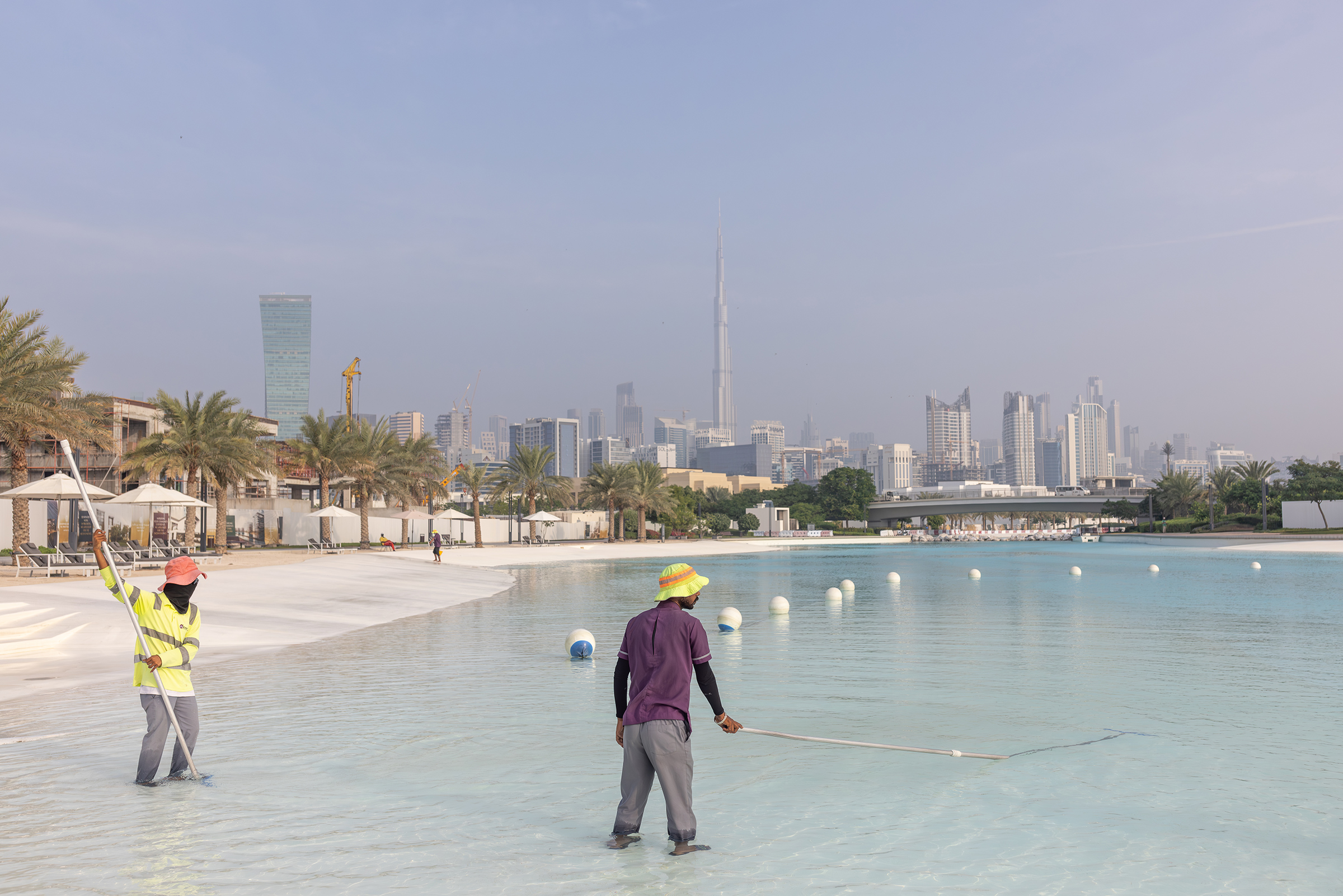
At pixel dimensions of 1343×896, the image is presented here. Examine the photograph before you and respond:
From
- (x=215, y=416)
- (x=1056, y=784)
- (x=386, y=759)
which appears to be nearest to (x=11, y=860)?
(x=386, y=759)

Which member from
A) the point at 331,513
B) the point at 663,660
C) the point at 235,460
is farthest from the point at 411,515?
the point at 663,660

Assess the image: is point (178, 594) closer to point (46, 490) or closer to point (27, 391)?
point (46, 490)

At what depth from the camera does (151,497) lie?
30203 millimetres

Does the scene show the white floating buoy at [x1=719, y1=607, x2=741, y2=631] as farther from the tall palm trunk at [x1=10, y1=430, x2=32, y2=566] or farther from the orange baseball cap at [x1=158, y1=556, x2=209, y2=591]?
the tall palm trunk at [x1=10, y1=430, x2=32, y2=566]

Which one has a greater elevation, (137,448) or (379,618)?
(137,448)

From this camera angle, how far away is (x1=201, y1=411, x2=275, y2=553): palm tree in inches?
1641

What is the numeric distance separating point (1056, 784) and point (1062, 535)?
496ft

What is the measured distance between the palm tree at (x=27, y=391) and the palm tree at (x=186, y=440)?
860 cm

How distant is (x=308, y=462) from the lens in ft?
180

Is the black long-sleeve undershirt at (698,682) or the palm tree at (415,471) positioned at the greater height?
the palm tree at (415,471)

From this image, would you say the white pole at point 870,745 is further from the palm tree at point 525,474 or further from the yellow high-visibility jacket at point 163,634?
the palm tree at point 525,474

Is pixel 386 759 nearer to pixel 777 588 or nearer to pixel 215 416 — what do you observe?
pixel 777 588

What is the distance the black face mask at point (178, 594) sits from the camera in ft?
23.9

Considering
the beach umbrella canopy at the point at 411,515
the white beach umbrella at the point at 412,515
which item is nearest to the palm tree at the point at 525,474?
the white beach umbrella at the point at 412,515
